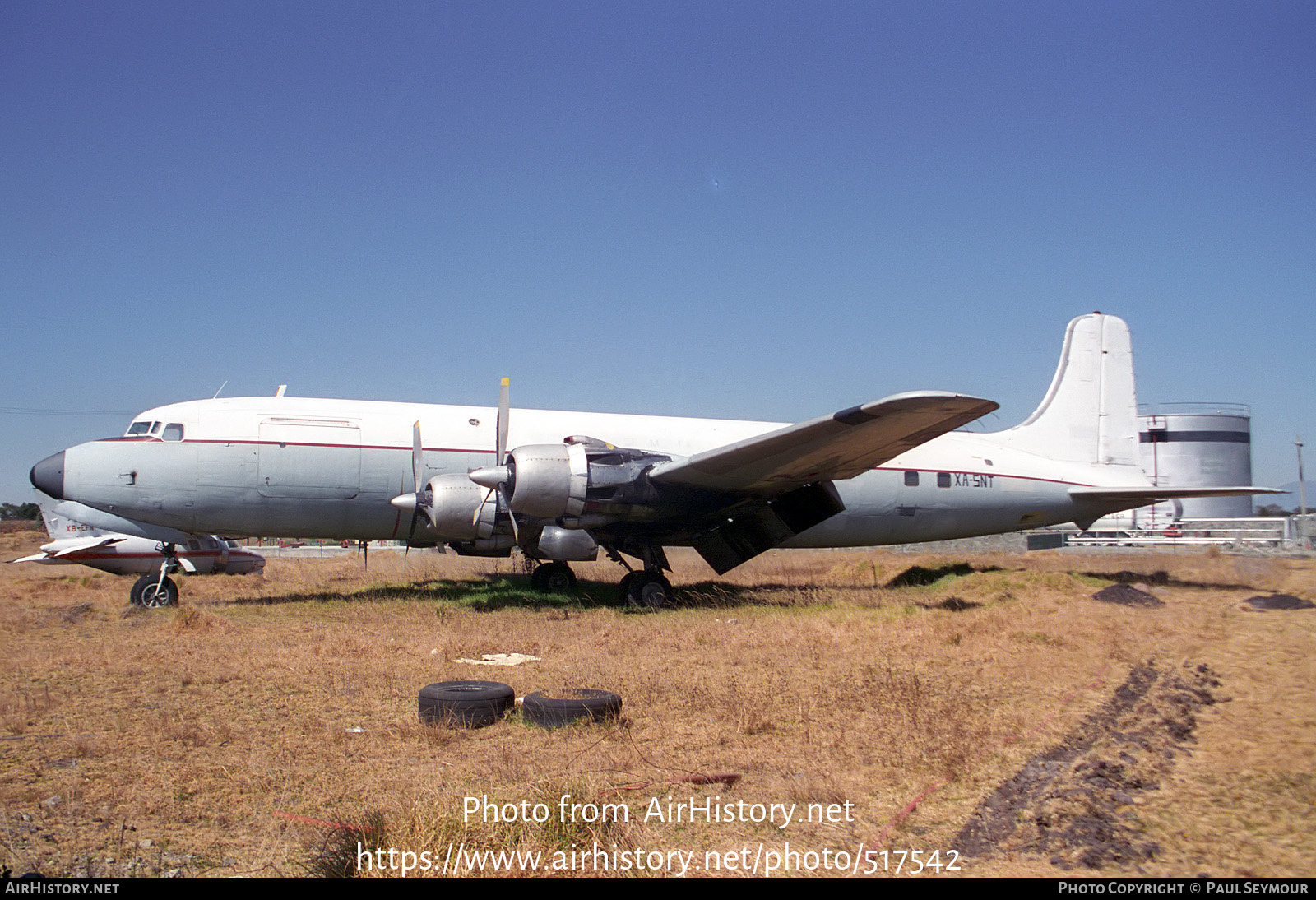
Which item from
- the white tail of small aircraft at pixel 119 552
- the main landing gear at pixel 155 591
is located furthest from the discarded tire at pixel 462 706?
the white tail of small aircraft at pixel 119 552

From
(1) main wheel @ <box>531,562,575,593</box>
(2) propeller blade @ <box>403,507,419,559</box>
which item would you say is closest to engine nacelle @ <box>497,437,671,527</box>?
(2) propeller blade @ <box>403,507,419,559</box>

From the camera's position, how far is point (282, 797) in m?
4.88

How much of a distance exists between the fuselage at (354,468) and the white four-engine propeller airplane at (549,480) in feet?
0.10

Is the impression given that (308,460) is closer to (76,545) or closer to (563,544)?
(563,544)

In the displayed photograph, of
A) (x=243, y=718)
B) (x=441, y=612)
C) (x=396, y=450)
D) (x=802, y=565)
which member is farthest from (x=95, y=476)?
(x=802, y=565)

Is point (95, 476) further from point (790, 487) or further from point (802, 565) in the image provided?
point (802, 565)

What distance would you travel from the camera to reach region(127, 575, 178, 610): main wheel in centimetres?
1405

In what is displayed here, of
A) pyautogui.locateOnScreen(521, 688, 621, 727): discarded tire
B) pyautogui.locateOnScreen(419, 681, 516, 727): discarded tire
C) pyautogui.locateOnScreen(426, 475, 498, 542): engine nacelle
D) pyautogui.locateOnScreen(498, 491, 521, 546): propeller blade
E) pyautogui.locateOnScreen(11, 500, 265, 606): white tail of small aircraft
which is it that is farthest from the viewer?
pyautogui.locateOnScreen(11, 500, 265, 606): white tail of small aircraft

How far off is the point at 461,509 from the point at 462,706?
7653 millimetres

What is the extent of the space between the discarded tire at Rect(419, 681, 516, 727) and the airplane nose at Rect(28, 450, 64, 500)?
35.3 feet

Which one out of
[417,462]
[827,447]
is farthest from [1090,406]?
[417,462]

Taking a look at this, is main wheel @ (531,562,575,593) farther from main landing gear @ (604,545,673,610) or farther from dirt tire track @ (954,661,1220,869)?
dirt tire track @ (954,661,1220,869)

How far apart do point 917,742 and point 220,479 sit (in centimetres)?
1280

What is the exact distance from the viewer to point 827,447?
13008mm
